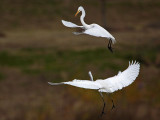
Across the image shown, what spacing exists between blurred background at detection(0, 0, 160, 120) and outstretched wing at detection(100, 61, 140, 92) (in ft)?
16.5

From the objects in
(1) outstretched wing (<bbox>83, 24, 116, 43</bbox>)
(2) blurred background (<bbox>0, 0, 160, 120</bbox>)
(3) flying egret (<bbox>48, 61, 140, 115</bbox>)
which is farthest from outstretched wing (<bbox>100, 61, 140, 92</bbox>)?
(2) blurred background (<bbox>0, 0, 160, 120</bbox>)

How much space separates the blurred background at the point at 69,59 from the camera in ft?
34.2

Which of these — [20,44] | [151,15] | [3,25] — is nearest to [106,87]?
[20,44]

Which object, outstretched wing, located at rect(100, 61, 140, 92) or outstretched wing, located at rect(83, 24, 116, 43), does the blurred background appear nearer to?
outstretched wing, located at rect(100, 61, 140, 92)

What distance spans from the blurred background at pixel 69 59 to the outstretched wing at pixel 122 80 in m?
5.03

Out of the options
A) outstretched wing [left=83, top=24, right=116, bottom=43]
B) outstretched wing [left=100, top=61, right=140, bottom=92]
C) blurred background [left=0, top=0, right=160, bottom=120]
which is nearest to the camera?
outstretched wing [left=83, top=24, right=116, bottom=43]

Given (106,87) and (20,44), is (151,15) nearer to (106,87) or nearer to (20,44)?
(20,44)

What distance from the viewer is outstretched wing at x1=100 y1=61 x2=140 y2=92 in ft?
12.7

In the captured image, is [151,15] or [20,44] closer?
[20,44]

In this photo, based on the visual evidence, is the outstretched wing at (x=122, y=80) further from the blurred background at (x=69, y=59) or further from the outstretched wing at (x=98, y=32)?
the blurred background at (x=69, y=59)

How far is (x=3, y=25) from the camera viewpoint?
120 feet

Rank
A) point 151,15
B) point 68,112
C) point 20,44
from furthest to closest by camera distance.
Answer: point 151,15 < point 20,44 < point 68,112

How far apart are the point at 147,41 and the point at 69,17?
12.5 m

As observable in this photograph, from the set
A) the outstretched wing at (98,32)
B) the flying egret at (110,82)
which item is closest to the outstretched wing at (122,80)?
the flying egret at (110,82)
